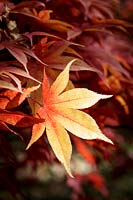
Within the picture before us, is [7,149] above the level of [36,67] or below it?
below

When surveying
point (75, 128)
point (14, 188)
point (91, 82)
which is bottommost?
point (14, 188)

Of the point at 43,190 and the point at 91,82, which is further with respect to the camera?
the point at 43,190

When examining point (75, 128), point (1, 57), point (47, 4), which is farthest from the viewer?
point (47, 4)

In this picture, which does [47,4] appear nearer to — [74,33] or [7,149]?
[74,33]

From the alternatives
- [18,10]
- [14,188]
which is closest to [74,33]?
[18,10]
